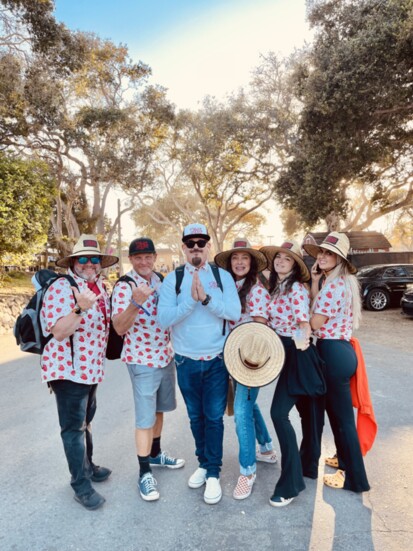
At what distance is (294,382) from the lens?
2.85m

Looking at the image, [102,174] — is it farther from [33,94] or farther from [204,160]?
[204,160]

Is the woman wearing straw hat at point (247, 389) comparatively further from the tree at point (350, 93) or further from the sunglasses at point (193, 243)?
the tree at point (350, 93)

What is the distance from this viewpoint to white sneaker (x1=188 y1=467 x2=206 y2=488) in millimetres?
3098

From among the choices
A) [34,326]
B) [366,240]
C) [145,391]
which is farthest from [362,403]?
[366,240]

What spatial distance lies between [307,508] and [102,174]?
17348 mm

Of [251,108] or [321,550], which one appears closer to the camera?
[321,550]

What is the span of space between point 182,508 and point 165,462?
625mm

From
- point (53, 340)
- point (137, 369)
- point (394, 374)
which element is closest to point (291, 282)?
point (137, 369)

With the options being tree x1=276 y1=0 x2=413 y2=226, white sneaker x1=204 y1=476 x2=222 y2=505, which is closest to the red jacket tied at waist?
white sneaker x1=204 y1=476 x2=222 y2=505

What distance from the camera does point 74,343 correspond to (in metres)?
2.86

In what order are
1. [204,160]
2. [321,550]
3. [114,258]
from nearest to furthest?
1. [321,550]
2. [114,258]
3. [204,160]

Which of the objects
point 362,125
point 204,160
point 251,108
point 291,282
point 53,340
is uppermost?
point 251,108

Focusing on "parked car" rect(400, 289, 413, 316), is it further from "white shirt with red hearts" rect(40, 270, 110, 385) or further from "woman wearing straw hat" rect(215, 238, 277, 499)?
"white shirt with red hearts" rect(40, 270, 110, 385)

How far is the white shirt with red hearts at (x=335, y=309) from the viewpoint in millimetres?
2922
